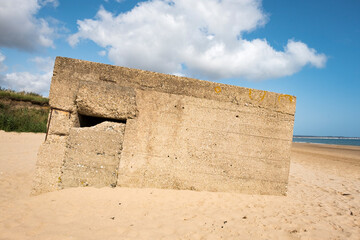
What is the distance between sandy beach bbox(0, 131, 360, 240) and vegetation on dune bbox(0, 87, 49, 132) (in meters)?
10.4

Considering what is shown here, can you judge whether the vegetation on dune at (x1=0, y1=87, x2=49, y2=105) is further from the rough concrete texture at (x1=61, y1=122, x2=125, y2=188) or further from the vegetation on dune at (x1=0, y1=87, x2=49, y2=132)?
the rough concrete texture at (x1=61, y1=122, x2=125, y2=188)

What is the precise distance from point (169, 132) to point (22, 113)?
1444cm

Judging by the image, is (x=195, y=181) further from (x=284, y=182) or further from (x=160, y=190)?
(x=284, y=182)

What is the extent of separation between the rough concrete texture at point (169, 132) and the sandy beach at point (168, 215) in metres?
0.26

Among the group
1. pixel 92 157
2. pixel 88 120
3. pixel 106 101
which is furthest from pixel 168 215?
pixel 88 120

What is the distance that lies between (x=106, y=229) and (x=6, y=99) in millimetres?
15829

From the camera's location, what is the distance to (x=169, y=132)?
384cm

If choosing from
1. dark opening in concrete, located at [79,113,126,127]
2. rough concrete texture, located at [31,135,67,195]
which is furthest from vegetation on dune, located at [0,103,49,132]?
rough concrete texture, located at [31,135,67,195]

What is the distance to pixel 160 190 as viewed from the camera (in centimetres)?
371

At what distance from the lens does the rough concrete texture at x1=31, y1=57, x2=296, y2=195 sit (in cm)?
360

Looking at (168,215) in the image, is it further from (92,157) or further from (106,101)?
(106,101)

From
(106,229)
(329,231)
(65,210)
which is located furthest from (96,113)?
(329,231)

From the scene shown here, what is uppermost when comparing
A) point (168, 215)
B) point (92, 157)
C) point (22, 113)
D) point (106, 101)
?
point (106, 101)

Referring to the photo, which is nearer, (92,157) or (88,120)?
(92,157)
